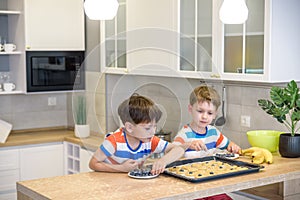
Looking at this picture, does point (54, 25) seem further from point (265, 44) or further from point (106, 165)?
point (106, 165)

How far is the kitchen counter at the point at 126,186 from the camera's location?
2.26 meters

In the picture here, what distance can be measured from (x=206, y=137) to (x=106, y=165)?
623 mm

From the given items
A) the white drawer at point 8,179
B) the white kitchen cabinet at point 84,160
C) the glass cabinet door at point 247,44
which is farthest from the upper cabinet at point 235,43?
the white drawer at point 8,179

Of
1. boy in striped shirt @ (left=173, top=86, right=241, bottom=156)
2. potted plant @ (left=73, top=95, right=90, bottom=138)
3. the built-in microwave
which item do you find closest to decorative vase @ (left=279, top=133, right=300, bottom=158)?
boy in striped shirt @ (left=173, top=86, right=241, bottom=156)

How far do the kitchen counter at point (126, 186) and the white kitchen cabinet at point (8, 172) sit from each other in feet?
6.88

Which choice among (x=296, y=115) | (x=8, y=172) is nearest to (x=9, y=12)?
(x=8, y=172)

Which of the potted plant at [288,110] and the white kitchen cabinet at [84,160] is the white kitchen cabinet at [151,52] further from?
the white kitchen cabinet at [84,160]

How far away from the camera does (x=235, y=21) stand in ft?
9.30

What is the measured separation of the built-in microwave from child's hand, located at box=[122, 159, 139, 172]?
2253 millimetres

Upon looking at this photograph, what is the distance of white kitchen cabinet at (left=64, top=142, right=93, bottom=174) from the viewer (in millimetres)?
4648

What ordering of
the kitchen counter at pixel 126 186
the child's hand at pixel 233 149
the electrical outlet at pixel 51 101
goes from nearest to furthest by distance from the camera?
1. the kitchen counter at pixel 126 186
2. the child's hand at pixel 233 149
3. the electrical outlet at pixel 51 101

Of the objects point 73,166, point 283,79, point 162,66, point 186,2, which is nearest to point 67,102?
point 73,166

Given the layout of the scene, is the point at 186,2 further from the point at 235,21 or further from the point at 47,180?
the point at 47,180

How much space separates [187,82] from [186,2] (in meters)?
1.23
